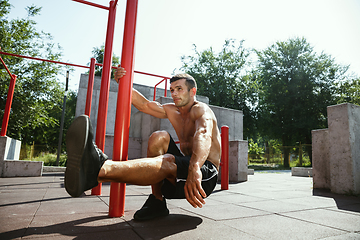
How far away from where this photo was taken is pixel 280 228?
160cm

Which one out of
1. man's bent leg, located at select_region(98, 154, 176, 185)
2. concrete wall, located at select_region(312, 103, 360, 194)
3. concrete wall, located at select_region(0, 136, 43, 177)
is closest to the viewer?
man's bent leg, located at select_region(98, 154, 176, 185)

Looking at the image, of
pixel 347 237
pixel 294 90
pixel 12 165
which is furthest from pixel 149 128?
pixel 294 90

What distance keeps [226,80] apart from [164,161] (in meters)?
19.0

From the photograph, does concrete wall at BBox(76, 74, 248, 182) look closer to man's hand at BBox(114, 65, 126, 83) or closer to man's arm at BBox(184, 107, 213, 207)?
man's hand at BBox(114, 65, 126, 83)

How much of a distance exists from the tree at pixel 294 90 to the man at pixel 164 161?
1740cm

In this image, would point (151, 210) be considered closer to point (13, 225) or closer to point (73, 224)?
point (73, 224)

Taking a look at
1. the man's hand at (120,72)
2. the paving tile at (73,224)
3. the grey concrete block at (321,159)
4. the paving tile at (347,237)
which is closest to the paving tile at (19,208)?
the paving tile at (73,224)

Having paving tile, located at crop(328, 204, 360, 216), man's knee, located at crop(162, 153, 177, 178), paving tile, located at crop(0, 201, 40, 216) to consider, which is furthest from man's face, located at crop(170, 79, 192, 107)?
paving tile, located at crop(328, 204, 360, 216)

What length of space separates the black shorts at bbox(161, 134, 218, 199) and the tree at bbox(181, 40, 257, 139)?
16726 millimetres

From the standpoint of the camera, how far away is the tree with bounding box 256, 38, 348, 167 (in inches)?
728

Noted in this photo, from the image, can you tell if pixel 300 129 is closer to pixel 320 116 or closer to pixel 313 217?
pixel 320 116

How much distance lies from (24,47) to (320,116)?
72.4 feet

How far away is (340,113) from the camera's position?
372 cm

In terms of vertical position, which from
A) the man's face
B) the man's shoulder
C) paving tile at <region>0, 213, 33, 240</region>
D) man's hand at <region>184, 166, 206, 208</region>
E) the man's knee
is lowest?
paving tile at <region>0, 213, 33, 240</region>
